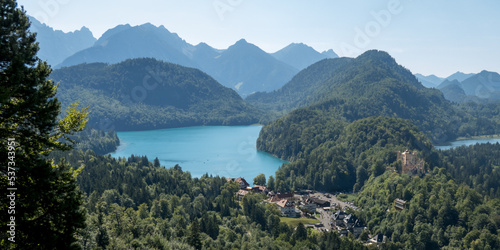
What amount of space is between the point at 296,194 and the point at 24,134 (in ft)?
188

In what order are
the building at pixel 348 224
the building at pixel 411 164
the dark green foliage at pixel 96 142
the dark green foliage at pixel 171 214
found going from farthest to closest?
the dark green foliage at pixel 96 142 < the building at pixel 411 164 < the building at pixel 348 224 < the dark green foliage at pixel 171 214

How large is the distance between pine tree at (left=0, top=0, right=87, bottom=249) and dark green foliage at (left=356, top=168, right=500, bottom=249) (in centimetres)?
3921

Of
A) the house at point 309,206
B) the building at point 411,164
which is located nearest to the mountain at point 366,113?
the building at point 411,164

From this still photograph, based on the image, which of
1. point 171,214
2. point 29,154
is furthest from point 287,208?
point 29,154

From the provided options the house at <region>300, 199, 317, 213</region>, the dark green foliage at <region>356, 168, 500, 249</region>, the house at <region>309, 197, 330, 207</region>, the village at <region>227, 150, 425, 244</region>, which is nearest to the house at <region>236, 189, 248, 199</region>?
the village at <region>227, 150, 425, 244</region>

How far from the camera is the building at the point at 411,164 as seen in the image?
6003 cm

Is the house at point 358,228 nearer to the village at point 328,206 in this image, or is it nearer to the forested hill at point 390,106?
the village at point 328,206

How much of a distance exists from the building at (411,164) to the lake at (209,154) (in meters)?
27.5

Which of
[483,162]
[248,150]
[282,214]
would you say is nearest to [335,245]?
[282,214]

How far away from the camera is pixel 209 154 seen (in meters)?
102

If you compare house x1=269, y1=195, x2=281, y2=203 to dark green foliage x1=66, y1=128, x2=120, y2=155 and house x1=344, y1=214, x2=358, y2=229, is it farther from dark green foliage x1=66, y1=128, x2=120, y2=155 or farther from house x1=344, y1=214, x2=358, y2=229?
dark green foliage x1=66, y1=128, x2=120, y2=155

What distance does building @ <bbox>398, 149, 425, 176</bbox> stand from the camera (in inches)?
2363

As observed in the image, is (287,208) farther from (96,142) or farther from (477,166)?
→ (96,142)

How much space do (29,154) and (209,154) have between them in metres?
93.4
